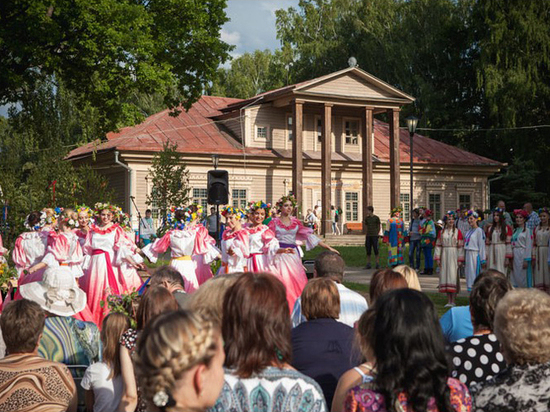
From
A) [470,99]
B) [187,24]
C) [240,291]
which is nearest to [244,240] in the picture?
[240,291]

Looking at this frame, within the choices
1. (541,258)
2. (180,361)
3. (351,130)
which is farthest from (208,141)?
(180,361)

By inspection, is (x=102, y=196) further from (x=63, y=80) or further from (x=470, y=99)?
(x=470, y=99)

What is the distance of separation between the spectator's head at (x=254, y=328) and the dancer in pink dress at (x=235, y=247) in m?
8.79

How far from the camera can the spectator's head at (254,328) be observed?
2891mm

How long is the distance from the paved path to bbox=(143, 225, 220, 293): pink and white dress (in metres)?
6.26

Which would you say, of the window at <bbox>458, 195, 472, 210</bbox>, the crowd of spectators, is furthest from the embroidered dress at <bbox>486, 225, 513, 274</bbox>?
the window at <bbox>458, 195, 472, 210</bbox>

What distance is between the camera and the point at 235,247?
1181 centimetres

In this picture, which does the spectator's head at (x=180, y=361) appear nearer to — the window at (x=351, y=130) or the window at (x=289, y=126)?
the window at (x=289, y=126)

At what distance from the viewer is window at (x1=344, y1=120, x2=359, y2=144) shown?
38.4m

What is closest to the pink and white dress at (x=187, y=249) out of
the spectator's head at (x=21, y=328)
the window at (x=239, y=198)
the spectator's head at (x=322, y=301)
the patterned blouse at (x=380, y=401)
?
the spectator's head at (x=322, y=301)

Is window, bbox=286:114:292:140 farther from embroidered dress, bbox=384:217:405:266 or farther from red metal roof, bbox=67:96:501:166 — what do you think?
embroidered dress, bbox=384:217:405:266

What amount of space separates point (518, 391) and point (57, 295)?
17.2 feet

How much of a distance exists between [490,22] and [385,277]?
3755cm

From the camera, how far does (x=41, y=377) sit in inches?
149
